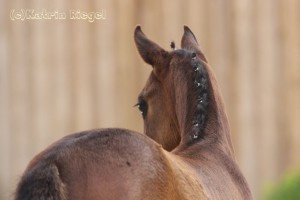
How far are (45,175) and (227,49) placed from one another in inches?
239

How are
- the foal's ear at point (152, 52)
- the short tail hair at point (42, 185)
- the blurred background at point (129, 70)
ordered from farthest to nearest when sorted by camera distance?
the blurred background at point (129, 70)
the foal's ear at point (152, 52)
the short tail hair at point (42, 185)

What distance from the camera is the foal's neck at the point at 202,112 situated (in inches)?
179

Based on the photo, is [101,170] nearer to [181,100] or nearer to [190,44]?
[181,100]

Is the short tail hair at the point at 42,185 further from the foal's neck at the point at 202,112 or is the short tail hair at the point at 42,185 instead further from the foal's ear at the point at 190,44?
the foal's ear at the point at 190,44

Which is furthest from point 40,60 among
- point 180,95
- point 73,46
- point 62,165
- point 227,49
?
point 62,165

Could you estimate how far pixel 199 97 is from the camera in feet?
15.2

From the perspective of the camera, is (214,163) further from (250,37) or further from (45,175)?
(250,37)

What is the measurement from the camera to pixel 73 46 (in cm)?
945

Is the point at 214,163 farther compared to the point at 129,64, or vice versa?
the point at 129,64

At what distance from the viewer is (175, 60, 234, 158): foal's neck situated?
14.9 ft

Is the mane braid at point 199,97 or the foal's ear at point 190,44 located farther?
the foal's ear at point 190,44

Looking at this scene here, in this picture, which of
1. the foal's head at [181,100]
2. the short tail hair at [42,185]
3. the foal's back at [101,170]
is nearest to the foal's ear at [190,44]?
the foal's head at [181,100]

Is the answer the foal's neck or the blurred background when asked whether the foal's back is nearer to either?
the foal's neck

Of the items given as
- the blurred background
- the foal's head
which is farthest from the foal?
the blurred background
